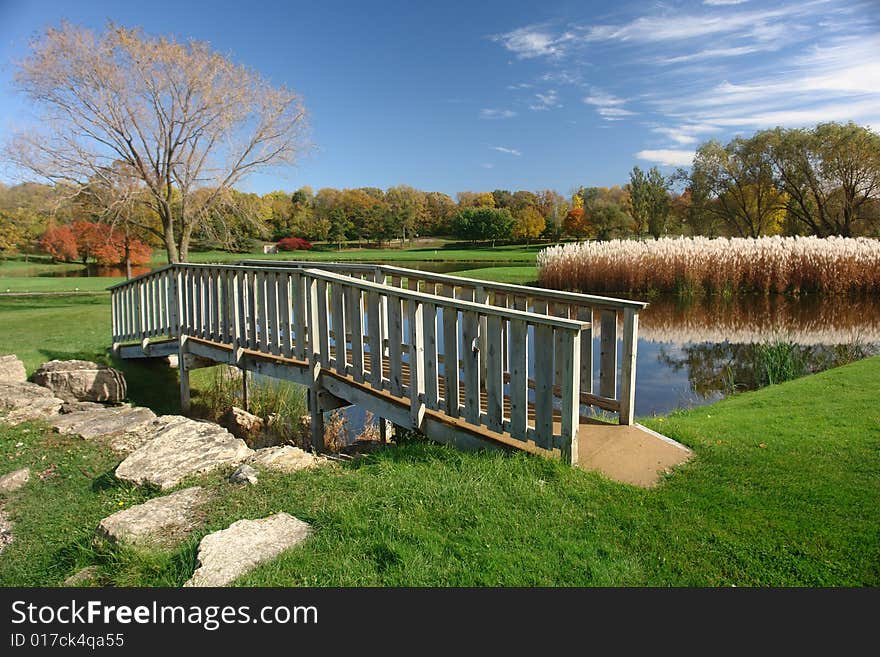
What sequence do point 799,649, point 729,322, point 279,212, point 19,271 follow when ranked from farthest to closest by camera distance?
point 279,212, point 19,271, point 729,322, point 799,649

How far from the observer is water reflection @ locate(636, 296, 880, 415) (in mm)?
9477

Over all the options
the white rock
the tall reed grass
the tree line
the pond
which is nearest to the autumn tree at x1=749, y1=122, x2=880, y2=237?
the tree line

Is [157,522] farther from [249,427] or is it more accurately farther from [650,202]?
[650,202]

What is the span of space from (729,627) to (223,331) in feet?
25.7

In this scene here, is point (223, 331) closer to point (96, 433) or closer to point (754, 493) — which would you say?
point (96, 433)

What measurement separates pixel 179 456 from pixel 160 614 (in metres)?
2.52

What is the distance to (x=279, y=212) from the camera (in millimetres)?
73188

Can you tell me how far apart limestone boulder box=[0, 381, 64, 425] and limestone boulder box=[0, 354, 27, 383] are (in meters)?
0.39

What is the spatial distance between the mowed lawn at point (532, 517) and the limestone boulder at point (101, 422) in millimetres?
743

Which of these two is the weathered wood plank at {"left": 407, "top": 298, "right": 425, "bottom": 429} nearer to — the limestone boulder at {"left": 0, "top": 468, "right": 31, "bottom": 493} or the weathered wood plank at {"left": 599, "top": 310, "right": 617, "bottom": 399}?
the weathered wood plank at {"left": 599, "top": 310, "right": 617, "bottom": 399}

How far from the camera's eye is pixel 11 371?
28.5 ft

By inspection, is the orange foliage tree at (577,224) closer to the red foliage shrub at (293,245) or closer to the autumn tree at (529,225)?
the autumn tree at (529,225)

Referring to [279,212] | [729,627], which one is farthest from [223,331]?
[279,212]

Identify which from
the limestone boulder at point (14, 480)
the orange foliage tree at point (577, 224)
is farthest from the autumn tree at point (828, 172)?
the limestone boulder at point (14, 480)
